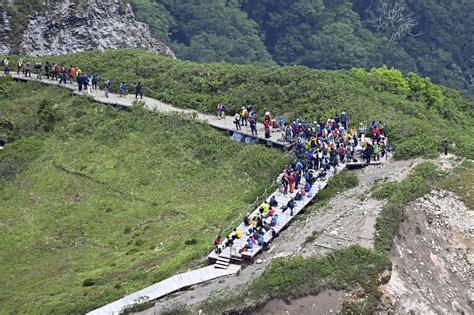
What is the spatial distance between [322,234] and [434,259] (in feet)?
20.2

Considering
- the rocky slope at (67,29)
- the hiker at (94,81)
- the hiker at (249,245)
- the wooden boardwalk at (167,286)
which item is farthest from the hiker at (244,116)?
the rocky slope at (67,29)

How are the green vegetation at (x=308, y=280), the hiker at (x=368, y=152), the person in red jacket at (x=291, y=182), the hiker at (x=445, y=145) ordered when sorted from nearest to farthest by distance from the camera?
the green vegetation at (x=308, y=280)
the person in red jacket at (x=291, y=182)
the hiker at (x=445, y=145)
the hiker at (x=368, y=152)

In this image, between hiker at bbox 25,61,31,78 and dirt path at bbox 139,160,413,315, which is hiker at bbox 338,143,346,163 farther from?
hiker at bbox 25,61,31,78

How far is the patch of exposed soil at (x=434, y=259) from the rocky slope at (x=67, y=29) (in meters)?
70.7

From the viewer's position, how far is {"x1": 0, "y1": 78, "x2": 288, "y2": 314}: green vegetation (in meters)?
48.6

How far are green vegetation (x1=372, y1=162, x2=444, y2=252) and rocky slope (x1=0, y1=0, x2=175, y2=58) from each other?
221 ft

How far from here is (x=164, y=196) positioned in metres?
59.6

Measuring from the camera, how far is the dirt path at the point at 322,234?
42469 millimetres

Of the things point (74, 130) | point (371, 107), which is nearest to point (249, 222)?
point (371, 107)

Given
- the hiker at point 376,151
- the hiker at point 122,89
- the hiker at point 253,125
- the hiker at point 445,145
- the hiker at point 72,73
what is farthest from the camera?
the hiker at point 72,73

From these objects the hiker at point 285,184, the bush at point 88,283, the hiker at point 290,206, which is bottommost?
the bush at point 88,283

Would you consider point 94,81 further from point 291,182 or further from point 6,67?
point 291,182

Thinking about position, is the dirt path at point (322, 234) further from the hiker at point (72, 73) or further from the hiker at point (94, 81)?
the hiker at point (72, 73)

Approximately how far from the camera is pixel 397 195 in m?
47.7
